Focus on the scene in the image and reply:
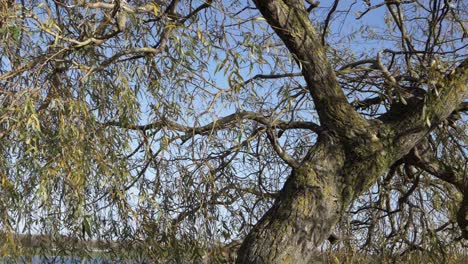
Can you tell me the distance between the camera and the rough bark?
2.84 metres

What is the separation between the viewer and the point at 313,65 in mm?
3252

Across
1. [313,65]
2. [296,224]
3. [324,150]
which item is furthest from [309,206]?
[313,65]

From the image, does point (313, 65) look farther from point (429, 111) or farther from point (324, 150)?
point (429, 111)

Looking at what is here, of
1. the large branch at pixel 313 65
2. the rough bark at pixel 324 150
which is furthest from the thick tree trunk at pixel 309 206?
the large branch at pixel 313 65

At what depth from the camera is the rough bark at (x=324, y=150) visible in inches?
112

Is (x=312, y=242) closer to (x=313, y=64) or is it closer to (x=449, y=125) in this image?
(x=313, y=64)

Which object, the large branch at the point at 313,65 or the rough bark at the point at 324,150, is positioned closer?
the rough bark at the point at 324,150

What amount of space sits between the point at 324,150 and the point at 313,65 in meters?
0.42

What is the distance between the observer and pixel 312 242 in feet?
9.46

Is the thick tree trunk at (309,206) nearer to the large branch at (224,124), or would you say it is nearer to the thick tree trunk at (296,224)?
the thick tree trunk at (296,224)

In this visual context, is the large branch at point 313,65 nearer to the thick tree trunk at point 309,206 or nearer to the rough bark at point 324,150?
the rough bark at point 324,150

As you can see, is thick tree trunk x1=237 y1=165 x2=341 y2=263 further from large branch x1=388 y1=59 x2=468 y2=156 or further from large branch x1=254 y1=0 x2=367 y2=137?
large branch x1=388 y1=59 x2=468 y2=156

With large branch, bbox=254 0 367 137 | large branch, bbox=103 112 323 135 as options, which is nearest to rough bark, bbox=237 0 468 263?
large branch, bbox=254 0 367 137

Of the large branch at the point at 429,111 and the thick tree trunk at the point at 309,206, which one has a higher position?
the large branch at the point at 429,111
